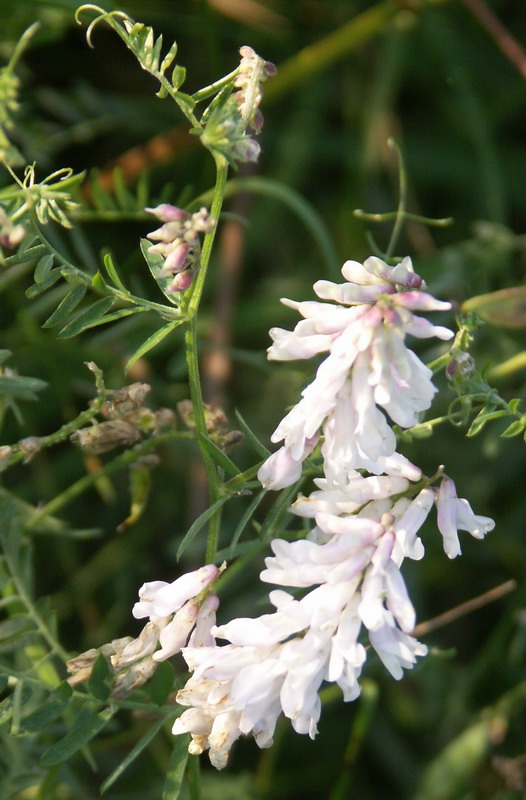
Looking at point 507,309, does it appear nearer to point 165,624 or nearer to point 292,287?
point 292,287

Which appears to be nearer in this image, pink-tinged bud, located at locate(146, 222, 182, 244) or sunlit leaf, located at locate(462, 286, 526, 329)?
pink-tinged bud, located at locate(146, 222, 182, 244)

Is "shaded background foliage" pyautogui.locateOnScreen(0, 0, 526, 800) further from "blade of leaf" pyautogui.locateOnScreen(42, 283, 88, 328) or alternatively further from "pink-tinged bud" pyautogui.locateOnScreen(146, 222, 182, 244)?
"pink-tinged bud" pyautogui.locateOnScreen(146, 222, 182, 244)

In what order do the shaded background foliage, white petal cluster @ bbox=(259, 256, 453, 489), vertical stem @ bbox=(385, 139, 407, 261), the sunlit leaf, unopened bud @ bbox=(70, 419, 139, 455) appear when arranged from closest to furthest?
white petal cluster @ bbox=(259, 256, 453, 489) < unopened bud @ bbox=(70, 419, 139, 455) < vertical stem @ bbox=(385, 139, 407, 261) < the sunlit leaf < the shaded background foliage

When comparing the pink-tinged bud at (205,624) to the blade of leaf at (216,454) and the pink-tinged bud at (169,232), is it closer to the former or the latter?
the blade of leaf at (216,454)

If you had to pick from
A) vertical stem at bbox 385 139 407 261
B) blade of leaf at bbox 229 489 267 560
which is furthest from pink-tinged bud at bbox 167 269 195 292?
vertical stem at bbox 385 139 407 261

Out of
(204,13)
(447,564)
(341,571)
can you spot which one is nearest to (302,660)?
(341,571)

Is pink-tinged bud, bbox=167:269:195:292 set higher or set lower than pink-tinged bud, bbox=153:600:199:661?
higher
